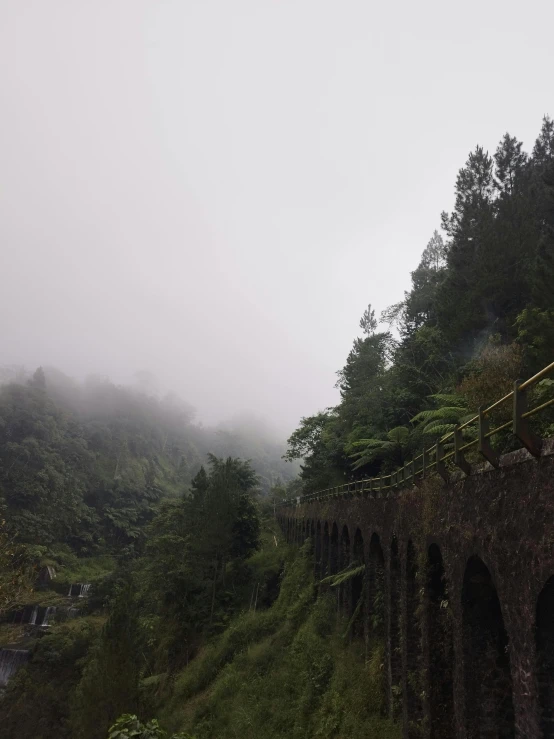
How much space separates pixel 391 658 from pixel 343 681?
108 inches

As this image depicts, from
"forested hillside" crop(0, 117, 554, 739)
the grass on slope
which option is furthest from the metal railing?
the grass on slope

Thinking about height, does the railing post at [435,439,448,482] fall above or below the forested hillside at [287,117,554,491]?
below

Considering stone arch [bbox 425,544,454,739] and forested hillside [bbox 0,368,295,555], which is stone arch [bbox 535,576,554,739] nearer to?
stone arch [bbox 425,544,454,739]

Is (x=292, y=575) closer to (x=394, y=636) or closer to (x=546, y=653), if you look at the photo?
(x=394, y=636)

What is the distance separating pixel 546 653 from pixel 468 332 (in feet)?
68.0

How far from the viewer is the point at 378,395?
2658 cm

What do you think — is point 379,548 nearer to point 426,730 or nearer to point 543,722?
point 426,730

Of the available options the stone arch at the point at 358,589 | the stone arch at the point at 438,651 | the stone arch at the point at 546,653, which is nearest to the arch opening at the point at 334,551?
the stone arch at the point at 358,589

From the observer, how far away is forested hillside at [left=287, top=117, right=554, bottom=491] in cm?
1583

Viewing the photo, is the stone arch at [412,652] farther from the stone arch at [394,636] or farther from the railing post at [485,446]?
the railing post at [485,446]

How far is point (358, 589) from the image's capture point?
17.6 m

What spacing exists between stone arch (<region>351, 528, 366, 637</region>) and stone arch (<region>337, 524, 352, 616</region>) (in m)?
0.22

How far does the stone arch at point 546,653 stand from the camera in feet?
18.6

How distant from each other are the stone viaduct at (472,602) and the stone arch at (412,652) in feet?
0.07
